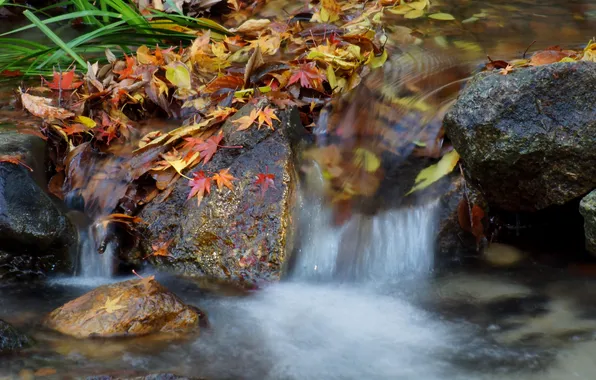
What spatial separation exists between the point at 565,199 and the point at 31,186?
2.75 metres

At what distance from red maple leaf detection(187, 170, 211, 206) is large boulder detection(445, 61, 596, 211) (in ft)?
4.33

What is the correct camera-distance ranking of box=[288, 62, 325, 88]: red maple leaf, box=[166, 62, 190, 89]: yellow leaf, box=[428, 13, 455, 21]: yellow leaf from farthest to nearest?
box=[428, 13, 455, 21]: yellow leaf → box=[166, 62, 190, 89]: yellow leaf → box=[288, 62, 325, 88]: red maple leaf

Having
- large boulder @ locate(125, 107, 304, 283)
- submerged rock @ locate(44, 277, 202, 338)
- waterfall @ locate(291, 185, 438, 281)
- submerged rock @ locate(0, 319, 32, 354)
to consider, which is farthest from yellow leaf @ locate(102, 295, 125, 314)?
waterfall @ locate(291, 185, 438, 281)

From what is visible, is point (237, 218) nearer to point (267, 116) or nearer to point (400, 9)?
point (267, 116)

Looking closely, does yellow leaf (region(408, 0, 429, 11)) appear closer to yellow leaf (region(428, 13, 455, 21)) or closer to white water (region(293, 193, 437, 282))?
yellow leaf (region(428, 13, 455, 21))

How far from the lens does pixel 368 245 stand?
362 centimetres

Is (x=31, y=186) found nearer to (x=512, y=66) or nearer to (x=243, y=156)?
(x=243, y=156)

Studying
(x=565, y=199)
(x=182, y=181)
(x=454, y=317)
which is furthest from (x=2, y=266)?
(x=565, y=199)

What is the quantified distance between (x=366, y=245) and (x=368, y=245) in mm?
11

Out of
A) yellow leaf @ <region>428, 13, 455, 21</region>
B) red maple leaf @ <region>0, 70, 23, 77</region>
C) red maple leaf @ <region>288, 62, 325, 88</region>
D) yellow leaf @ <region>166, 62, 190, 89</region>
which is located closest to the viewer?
red maple leaf @ <region>288, 62, 325, 88</region>

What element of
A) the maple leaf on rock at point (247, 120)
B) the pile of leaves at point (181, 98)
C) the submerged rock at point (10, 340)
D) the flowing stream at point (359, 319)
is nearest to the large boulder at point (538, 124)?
the flowing stream at point (359, 319)

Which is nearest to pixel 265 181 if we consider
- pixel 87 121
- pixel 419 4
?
pixel 87 121

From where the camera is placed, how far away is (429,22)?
16.6ft

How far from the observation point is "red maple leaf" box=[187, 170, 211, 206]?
11.6ft
